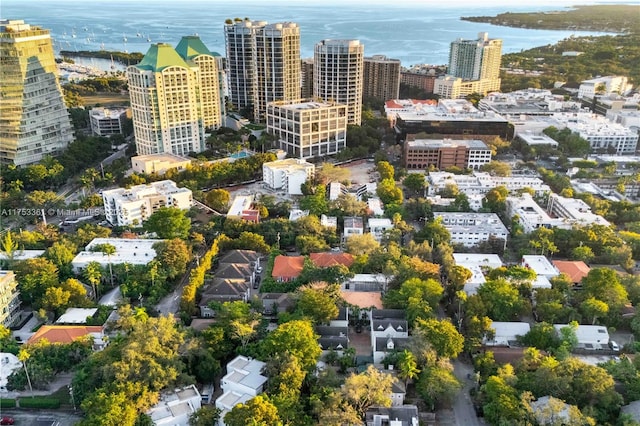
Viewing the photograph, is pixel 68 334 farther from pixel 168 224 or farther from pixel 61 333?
pixel 168 224

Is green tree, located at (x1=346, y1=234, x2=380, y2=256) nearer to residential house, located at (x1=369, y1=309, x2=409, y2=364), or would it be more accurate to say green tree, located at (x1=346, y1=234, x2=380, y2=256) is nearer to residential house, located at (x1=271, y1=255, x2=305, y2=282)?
residential house, located at (x1=271, y1=255, x2=305, y2=282)

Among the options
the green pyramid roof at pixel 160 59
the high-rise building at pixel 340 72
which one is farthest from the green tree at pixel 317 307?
the high-rise building at pixel 340 72

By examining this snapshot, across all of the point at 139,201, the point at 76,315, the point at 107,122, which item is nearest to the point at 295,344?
the point at 76,315

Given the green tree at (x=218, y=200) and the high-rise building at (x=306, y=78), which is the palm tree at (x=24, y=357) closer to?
the green tree at (x=218, y=200)

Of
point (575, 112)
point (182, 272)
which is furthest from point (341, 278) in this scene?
point (575, 112)

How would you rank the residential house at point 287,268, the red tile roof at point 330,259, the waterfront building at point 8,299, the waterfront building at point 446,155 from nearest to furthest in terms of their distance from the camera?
the waterfront building at point 8,299 < the residential house at point 287,268 < the red tile roof at point 330,259 < the waterfront building at point 446,155

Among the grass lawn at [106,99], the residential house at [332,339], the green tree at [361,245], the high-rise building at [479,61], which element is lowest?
the grass lawn at [106,99]
